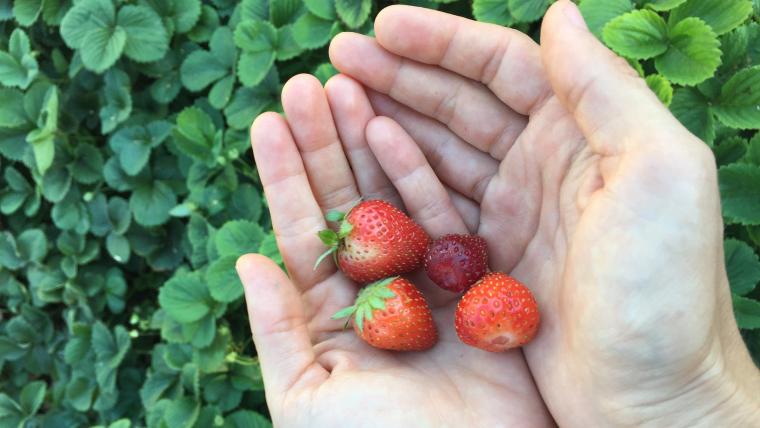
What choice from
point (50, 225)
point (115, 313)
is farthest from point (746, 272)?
point (50, 225)

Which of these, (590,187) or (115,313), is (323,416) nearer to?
(590,187)

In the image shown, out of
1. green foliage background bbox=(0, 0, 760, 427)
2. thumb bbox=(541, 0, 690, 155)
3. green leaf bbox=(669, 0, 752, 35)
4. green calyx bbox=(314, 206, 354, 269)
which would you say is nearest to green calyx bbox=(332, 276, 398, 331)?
green calyx bbox=(314, 206, 354, 269)

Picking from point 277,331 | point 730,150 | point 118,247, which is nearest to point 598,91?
point 730,150

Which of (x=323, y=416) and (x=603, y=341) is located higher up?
(x=603, y=341)

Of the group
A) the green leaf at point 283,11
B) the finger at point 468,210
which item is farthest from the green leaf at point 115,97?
the finger at point 468,210

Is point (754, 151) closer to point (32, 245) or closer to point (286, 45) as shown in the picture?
point (286, 45)

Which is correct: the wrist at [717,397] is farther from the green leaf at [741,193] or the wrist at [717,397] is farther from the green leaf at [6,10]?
the green leaf at [6,10]
